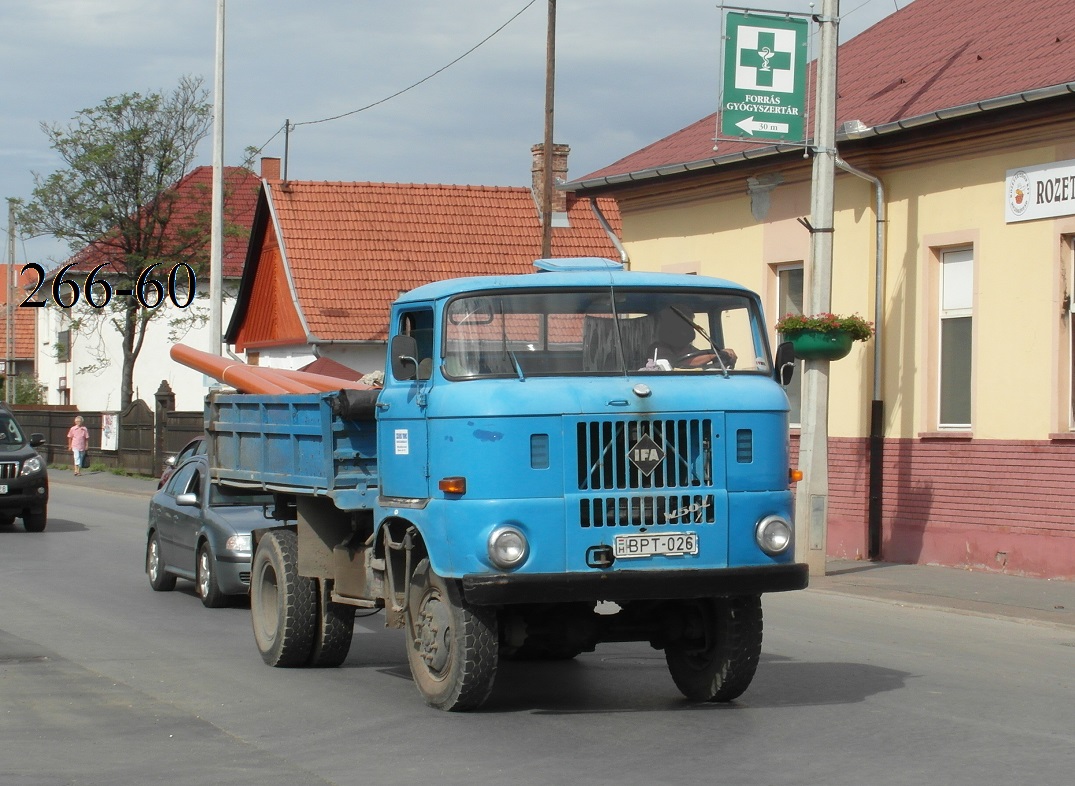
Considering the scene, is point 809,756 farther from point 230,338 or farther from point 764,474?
point 230,338

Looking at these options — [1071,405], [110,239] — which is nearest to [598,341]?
[1071,405]

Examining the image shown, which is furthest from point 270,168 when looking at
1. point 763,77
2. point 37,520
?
point 763,77

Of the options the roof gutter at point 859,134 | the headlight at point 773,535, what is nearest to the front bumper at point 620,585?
the headlight at point 773,535

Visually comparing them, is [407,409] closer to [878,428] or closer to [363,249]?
[878,428]

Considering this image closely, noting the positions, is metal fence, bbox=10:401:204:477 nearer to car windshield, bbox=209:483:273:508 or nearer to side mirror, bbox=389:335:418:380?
car windshield, bbox=209:483:273:508

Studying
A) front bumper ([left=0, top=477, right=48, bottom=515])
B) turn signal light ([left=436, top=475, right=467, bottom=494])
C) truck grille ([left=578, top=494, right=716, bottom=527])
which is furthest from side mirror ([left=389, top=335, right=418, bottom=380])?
front bumper ([left=0, top=477, right=48, bottom=515])

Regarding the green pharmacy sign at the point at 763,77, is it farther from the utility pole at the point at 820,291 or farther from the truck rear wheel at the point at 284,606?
the truck rear wheel at the point at 284,606

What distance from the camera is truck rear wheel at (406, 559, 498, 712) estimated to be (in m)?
8.29

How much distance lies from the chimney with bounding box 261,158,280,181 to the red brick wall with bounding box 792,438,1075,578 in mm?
39722

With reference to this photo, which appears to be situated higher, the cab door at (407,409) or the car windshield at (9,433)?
the cab door at (407,409)

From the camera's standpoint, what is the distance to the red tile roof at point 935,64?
59.4 feet

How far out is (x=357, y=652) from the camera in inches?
450

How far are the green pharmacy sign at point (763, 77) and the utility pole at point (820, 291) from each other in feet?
1.47

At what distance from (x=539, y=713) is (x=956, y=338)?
446 inches
